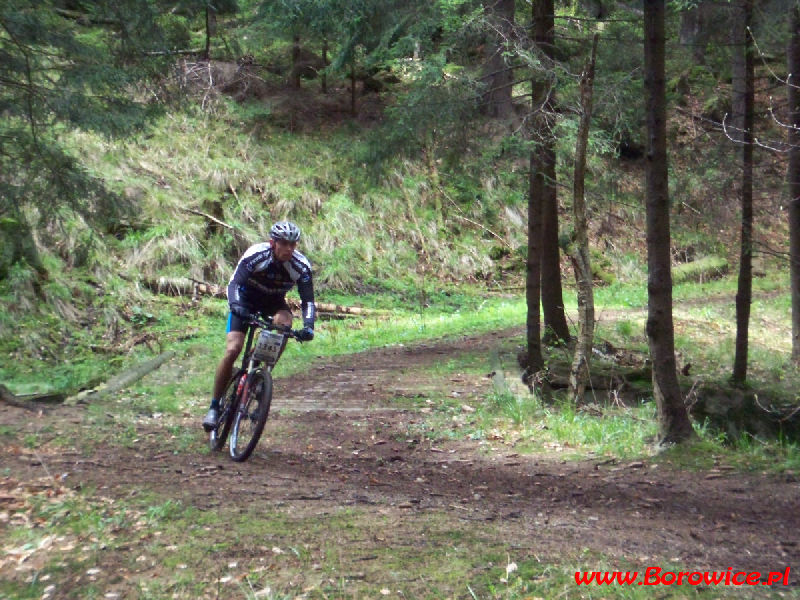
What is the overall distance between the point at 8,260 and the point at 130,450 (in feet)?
31.7

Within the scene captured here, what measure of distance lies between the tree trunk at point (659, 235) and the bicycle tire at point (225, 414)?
3.86 m

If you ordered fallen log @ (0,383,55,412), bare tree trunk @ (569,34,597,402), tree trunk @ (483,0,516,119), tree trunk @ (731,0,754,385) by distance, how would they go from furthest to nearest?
1. tree trunk @ (731,0,754,385)
2. tree trunk @ (483,0,516,119)
3. bare tree trunk @ (569,34,597,402)
4. fallen log @ (0,383,55,412)

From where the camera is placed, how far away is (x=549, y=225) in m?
13.6

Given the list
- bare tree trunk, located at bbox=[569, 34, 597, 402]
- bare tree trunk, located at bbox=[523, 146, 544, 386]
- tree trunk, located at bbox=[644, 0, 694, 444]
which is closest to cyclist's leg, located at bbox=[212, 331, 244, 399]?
tree trunk, located at bbox=[644, 0, 694, 444]

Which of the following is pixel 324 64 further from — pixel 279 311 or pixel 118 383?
pixel 279 311

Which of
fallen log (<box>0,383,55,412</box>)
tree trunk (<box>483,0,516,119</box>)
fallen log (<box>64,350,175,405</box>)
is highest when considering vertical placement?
tree trunk (<box>483,0,516,119</box>)

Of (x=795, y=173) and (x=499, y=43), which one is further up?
(x=499, y=43)

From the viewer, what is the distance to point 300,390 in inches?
446

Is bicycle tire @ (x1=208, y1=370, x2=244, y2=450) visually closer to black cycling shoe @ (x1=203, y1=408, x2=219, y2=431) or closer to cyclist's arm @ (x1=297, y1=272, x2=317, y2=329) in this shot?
black cycling shoe @ (x1=203, y1=408, x2=219, y2=431)

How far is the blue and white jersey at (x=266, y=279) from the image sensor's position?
6.93 m

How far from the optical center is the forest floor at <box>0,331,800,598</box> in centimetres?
405

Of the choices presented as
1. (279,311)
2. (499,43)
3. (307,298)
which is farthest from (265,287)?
(499,43)

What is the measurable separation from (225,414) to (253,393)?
0.45 metres

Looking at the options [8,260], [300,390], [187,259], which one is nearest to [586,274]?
[300,390]
